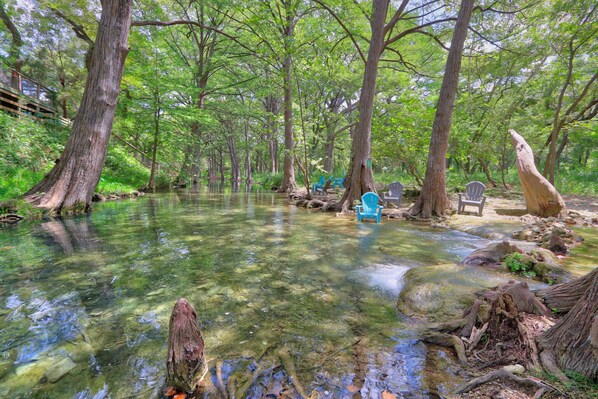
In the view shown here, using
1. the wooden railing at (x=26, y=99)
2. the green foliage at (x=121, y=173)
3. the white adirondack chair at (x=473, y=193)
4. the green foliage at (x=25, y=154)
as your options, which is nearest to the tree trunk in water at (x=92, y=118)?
the green foliage at (x=25, y=154)

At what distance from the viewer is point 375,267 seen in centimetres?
430

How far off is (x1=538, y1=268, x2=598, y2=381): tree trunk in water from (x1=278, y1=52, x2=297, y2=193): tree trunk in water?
10378 millimetres

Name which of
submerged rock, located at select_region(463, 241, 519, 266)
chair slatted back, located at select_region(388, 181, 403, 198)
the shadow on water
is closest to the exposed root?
the shadow on water

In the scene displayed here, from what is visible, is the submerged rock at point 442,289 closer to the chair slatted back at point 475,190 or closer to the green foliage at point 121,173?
the chair slatted back at point 475,190

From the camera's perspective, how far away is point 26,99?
11750mm

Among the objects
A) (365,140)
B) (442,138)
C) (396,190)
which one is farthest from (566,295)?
(396,190)

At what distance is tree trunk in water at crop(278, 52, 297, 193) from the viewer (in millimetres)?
11273

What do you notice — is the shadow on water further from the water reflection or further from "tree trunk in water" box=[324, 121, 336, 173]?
"tree trunk in water" box=[324, 121, 336, 173]

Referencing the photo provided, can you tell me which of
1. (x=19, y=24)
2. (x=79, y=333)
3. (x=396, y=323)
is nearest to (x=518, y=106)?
(x=396, y=323)

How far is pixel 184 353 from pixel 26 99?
1532 centimetres

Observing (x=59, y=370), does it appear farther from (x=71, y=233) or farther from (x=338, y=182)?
(x=338, y=182)

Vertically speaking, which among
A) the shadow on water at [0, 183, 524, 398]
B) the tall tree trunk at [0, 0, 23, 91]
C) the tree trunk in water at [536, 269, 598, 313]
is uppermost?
the tall tree trunk at [0, 0, 23, 91]

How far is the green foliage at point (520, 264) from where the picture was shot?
12.2ft

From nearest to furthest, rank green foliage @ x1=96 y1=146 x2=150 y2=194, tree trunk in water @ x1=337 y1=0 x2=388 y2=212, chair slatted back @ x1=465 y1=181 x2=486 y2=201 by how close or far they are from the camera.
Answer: chair slatted back @ x1=465 y1=181 x2=486 y2=201, tree trunk in water @ x1=337 y1=0 x2=388 y2=212, green foliage @ x1=96 y1=146 x2=150 y2=194
